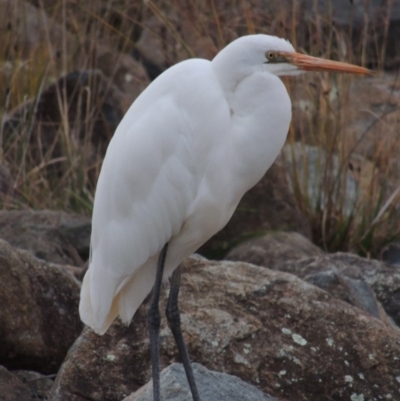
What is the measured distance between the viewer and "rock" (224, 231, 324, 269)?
5.30m

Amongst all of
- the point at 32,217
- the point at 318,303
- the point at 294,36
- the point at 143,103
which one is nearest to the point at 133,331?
the point at 318,303

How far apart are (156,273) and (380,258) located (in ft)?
9.67

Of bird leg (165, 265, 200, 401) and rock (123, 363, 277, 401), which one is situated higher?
bird leg (165, 265, 200, 401)

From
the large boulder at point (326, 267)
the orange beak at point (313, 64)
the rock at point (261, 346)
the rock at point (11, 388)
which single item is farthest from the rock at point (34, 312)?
the orange beak at point (313, 64)

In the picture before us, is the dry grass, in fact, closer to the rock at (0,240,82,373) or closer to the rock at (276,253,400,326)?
the rock at (276,253,400,326)

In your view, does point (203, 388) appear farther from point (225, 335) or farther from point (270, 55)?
point (270, 55)

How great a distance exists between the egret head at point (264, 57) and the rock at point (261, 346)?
113 centimetres

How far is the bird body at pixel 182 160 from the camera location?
3070 millimetres

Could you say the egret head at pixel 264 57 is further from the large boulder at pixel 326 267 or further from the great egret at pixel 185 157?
the large boulder at pixel 326 267

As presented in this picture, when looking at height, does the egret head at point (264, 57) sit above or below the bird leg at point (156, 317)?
above

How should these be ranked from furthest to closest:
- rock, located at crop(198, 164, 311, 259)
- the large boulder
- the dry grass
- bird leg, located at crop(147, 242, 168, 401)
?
the dry grass, rock, located at crop(198, 164, 311, 259), the large boulder, bird leg, located at crop(147, 242, 168, 401)

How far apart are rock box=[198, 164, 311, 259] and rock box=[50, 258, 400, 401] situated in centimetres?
168

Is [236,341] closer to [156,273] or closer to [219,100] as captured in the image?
[156,273]

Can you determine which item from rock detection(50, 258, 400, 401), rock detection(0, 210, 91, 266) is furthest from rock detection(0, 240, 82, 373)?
rock detection(0, 210, 91, 266)
